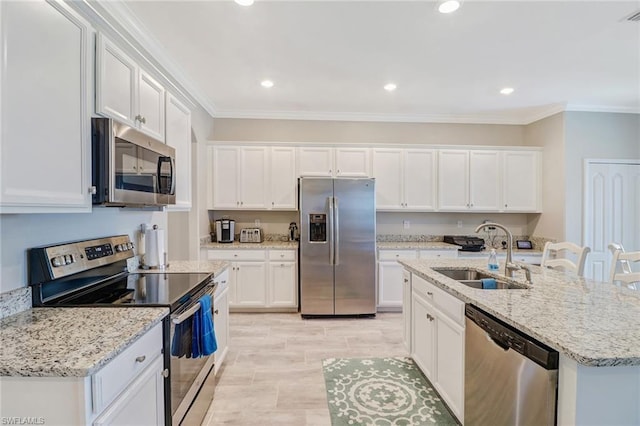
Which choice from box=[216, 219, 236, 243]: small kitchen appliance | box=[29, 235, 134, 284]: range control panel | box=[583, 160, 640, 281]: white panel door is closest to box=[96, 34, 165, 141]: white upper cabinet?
box=[29, 235, 134, 284]: range control panel

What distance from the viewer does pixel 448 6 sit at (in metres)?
2.20

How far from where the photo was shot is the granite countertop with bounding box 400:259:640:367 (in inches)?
44.5

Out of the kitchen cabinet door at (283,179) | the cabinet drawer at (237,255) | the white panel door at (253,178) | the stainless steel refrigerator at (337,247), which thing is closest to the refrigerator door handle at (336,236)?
the stainless steel refrigerator at (337,247)

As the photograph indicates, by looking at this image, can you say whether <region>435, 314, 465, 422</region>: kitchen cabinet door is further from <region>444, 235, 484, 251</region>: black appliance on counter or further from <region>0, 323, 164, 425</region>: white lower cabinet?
<region>444, 235, 484, 251</region>: black appliance on counter

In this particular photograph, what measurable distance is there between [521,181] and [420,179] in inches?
57.5

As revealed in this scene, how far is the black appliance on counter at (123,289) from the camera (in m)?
1.58

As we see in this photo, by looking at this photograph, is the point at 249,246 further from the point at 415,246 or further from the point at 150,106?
the point at 150,106

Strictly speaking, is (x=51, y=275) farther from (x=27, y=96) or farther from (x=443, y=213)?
(x=443, y=213)

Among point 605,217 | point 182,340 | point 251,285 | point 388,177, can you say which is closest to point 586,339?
point 182,340

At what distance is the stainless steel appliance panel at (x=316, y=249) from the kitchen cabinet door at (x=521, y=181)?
2615 mm

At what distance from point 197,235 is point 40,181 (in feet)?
9.23

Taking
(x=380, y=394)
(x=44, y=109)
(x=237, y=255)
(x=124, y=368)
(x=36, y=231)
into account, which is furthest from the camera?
(x=237, y=255)

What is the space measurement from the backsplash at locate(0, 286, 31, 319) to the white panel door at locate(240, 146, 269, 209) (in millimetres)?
2980

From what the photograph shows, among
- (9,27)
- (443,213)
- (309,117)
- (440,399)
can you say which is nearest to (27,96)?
(9,27)
